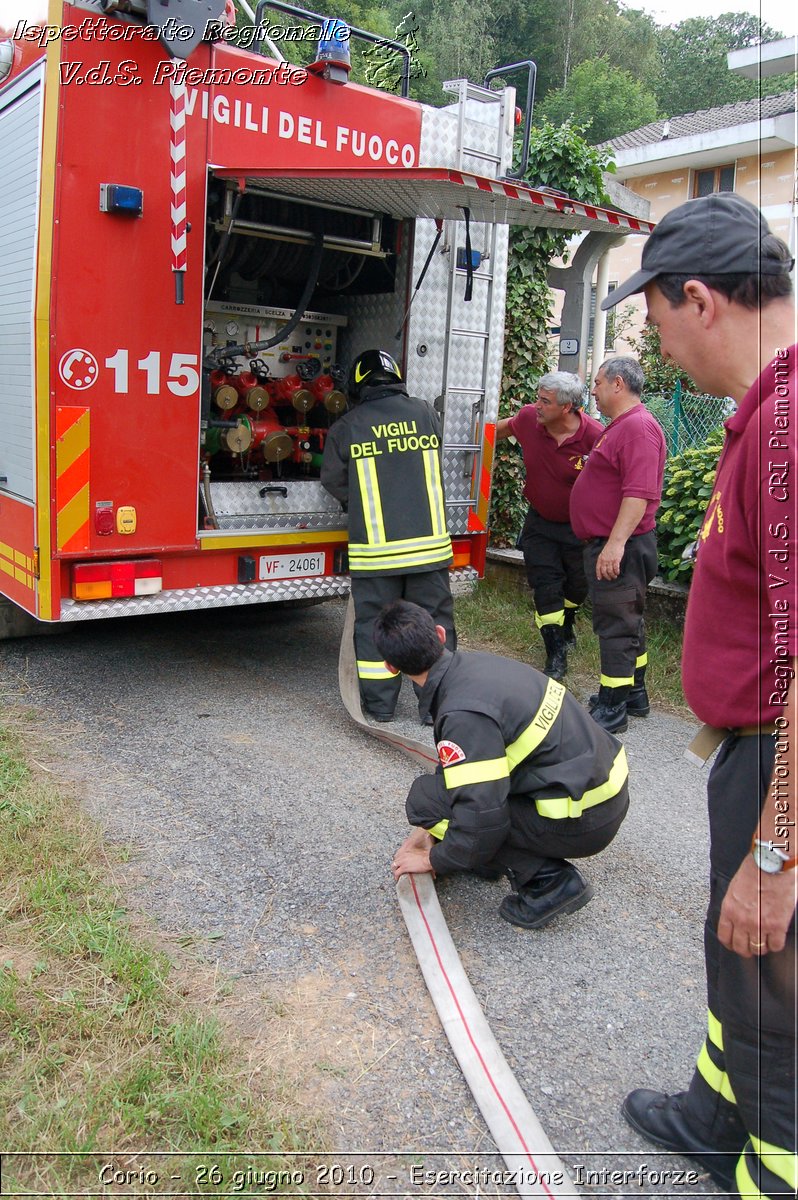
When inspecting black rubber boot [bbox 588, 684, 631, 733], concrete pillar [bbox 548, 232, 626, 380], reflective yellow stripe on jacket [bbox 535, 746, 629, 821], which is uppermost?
concrete pillar [bbox 548, 232, 626, 380]

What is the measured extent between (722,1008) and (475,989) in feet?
3.05

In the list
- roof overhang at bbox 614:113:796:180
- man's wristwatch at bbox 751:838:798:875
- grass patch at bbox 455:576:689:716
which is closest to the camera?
man's wristwatch at bbox 751:838:798:875

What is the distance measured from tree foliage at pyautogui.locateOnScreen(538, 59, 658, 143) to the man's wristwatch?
39.3 metres

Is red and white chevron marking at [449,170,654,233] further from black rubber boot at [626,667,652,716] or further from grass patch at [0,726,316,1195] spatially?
grass patch at [0,726,316,1195]

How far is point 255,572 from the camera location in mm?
4621

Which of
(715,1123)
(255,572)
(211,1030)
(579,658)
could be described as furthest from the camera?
(579,658)

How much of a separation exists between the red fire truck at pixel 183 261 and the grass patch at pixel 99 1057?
161 centimetres

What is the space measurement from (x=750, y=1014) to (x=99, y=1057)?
4.75ft

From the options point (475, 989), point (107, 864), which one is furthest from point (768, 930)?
point (107, 864)

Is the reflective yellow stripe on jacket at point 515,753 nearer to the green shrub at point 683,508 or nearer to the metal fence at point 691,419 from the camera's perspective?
the green shrub at point 683,508

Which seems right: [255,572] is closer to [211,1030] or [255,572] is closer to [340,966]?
[340,966]

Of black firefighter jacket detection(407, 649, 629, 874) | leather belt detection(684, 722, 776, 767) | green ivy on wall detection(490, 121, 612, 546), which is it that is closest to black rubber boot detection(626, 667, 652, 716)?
black firefighter jacket detection(407, 649, 629, 874)

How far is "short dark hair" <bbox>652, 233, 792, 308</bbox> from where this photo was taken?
5.62 ft

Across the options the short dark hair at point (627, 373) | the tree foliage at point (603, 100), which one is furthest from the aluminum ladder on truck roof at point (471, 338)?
the tree foliage at point (603, 100)
